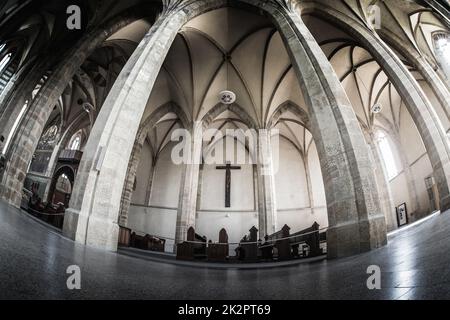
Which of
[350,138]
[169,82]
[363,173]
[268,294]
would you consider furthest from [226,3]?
[268,294]

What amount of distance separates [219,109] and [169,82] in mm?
3699

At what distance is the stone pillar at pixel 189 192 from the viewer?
11578 millimetres

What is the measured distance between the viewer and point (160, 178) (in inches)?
781

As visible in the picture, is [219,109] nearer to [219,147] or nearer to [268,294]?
[219,147]

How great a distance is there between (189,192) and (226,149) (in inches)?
353

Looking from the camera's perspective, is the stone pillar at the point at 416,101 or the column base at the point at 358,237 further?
the stone pillar at the point at 416,101

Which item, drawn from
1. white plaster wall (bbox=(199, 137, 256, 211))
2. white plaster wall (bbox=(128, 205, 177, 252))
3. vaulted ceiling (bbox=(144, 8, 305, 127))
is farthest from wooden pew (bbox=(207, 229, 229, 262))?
white plaster wall (bbox=(128, 205, 177, 252))

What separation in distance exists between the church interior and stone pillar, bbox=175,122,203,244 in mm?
78

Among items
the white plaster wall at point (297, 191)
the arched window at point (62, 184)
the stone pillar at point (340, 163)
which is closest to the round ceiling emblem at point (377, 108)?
the white plaster wall at point (297, 191)

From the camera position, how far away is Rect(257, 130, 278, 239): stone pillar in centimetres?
1207

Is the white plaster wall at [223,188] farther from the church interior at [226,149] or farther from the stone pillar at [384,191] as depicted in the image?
the stone pillar at [384,191]

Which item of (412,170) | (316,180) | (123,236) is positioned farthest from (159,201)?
(412,170)

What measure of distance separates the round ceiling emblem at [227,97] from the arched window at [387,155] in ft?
36.2

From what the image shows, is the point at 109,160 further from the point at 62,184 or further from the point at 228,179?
the point at 62,184
